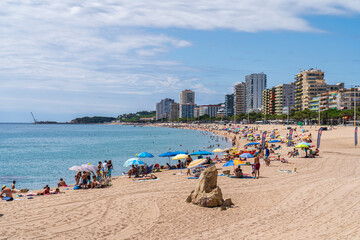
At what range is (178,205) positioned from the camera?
1269cm

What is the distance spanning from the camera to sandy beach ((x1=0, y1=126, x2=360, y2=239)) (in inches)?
380

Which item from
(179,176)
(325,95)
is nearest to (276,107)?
(325,95)

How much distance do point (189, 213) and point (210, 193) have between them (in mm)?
1198

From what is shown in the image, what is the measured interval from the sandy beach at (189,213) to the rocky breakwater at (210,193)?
31cm

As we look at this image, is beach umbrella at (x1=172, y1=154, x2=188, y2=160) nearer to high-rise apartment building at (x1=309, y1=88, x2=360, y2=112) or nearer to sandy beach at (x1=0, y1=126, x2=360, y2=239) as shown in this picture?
sandy beach at (x1=0, y1=126, x2=360, y2=239)

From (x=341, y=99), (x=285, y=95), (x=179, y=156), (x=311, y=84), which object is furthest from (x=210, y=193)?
(x=285, y=95)

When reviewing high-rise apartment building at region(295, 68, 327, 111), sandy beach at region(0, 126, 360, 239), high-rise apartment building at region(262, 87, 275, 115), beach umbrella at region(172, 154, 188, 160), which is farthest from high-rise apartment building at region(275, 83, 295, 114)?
sandy beach at region(0, 126, 360, 239)

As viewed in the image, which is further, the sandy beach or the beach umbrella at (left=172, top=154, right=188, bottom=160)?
the beach umbrella at (left=172, top=154, right=188, bottom=160)

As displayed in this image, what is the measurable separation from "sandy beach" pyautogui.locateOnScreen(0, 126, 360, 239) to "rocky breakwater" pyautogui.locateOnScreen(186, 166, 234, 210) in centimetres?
31

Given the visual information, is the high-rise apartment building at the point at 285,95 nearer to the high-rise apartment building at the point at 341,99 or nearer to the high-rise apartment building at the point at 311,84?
the high-rise apartment building at the point at 311,84

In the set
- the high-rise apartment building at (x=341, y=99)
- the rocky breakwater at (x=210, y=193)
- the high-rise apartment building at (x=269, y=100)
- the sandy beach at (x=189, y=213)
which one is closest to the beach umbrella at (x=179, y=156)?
the sandy beach at (x=189, y=213)

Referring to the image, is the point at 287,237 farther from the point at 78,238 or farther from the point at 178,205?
the point at 78,238

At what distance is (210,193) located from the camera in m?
12.3

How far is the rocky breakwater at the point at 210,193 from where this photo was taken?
1218 centimetres
